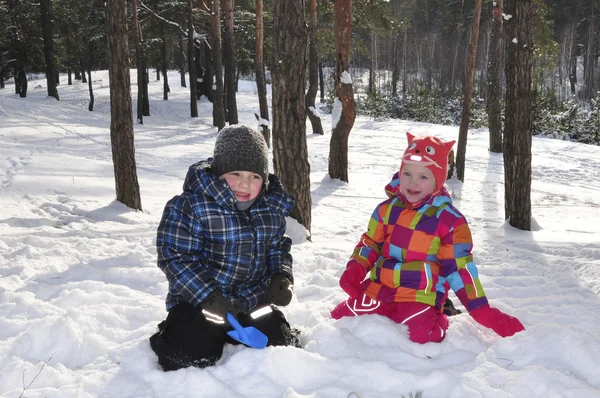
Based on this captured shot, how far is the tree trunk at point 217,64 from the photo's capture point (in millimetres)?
16094

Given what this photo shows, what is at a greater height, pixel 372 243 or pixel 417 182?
pixel 417 182

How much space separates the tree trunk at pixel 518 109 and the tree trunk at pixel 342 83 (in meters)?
3.89

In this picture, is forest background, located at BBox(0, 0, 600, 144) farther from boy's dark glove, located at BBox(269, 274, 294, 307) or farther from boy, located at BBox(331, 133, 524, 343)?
boy's dark glove, located at BBox(269, 274, 294, 307)

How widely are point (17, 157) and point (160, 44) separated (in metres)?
17.1

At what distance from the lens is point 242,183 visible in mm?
2770

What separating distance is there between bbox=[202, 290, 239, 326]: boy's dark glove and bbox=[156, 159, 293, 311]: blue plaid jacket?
37mm

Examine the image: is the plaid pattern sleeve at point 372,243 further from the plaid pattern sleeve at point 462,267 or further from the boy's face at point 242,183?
the boy's face at point 242,183

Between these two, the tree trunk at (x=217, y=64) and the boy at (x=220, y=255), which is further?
the tree trunk at (x=217, y=64)

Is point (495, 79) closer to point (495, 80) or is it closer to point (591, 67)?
point (495, 80)

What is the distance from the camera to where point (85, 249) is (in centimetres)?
474

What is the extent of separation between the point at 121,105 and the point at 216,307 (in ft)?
14.8

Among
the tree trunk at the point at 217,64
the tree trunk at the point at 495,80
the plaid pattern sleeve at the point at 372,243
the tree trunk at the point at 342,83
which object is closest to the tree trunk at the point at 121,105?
the plaid pattern sleeve at the point at 372,243

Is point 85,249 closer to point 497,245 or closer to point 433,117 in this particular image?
point 497,245

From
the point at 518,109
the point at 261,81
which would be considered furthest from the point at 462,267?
the point at 261,81
